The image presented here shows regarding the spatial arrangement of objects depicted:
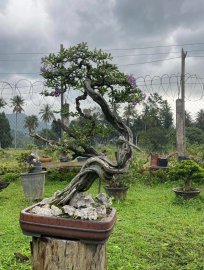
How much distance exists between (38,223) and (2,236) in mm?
2787

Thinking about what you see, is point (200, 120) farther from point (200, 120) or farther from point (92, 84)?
point (92, 84)

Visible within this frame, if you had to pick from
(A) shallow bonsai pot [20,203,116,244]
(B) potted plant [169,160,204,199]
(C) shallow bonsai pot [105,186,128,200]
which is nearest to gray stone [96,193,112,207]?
(A) shallow bonsai pot [20,203,116,244]

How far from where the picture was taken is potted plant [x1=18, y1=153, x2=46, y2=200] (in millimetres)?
7402

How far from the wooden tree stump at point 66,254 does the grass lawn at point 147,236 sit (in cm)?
148

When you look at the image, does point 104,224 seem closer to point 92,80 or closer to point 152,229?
point 92,80

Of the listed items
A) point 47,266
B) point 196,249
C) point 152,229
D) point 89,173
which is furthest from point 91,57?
point 152,229

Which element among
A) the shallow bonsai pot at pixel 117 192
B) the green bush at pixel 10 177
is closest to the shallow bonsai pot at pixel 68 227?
the shallow bonsai pot at pixel 117 192

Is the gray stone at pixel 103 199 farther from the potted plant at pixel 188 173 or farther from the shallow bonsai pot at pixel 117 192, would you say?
the potted plant at pixel 188 173

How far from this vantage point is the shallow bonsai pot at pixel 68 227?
2.03 metres

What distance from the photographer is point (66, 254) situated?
7.02ft

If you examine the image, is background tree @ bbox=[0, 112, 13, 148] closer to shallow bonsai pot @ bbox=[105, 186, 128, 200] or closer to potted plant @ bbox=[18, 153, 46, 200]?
potted plant @ bbox=[18, 153, 46, 200]

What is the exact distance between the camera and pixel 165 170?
9.71 m

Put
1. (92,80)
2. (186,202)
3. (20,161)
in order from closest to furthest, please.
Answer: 1. (92,80)
2. (186,202)
3. (20,161)

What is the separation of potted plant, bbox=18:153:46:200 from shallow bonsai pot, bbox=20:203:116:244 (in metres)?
5.33
